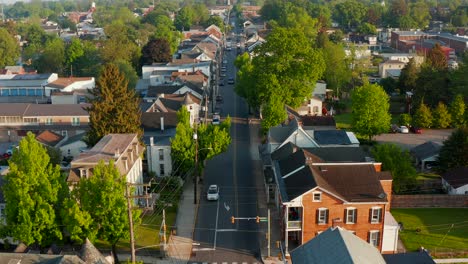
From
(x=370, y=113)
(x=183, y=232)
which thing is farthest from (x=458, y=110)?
(x=183, y=232)

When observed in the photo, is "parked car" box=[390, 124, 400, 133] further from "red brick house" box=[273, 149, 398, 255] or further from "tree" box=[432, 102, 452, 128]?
"red brick house" box=[273, 149, 398, 255]

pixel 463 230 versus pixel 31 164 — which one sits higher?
pixel 31 164

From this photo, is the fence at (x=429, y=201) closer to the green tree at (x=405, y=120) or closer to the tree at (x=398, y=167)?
the tree at (x=398, y=167)

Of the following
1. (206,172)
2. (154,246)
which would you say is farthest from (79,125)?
(154,246)

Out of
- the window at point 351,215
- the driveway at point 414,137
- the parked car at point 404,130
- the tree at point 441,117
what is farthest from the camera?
the tree at point 441,117

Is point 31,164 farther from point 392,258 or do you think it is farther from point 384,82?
point 384,82

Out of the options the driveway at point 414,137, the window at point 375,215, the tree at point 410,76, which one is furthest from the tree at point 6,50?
the window at point 375,215
